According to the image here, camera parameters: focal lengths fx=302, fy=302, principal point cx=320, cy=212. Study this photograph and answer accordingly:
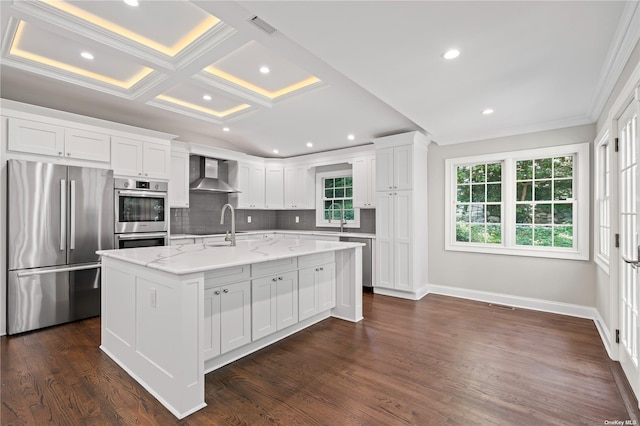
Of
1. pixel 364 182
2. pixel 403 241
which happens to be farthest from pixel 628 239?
pixel 364 182

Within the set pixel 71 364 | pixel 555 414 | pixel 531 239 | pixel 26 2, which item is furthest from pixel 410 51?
pixel 71 364

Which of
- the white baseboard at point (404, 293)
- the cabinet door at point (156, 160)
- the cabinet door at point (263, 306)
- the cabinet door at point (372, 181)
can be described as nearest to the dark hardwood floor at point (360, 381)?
the cabinet door at point (263, 306)

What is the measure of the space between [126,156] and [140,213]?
78 centimetres

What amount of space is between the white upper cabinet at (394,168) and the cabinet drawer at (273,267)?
2.32 metres

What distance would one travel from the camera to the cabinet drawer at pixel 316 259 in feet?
10.3

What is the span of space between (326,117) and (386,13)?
8.42 ft

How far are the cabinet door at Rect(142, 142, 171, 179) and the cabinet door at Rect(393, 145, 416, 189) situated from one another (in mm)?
3412

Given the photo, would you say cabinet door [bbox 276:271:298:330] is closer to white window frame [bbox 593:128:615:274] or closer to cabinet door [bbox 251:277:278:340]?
cabinet door [bbox 251:277:278:340]

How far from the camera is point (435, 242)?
491 centimetres

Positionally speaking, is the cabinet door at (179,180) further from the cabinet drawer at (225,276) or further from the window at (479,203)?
the window at (479,203)

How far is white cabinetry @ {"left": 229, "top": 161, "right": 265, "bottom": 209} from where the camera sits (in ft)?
19.2

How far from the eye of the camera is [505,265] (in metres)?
4.28

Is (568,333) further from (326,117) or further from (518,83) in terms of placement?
(326,117)

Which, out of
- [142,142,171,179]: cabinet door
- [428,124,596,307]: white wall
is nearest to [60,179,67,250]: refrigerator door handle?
[142,142,171,179]: cabinet door
